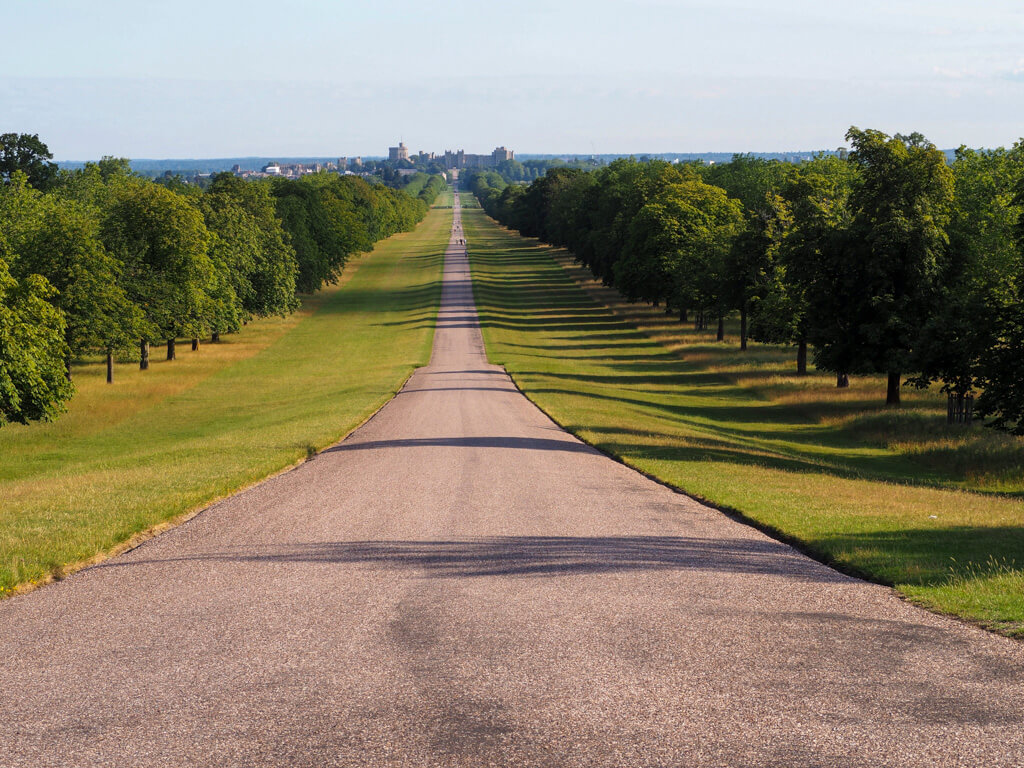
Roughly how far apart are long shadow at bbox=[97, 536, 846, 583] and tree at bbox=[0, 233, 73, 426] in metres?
23.4

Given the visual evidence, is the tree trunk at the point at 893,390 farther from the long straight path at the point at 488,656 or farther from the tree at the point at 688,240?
the long straight path at the point at 488,656

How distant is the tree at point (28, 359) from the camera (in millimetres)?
35344

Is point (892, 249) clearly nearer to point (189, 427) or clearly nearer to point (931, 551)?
point (931, 551)

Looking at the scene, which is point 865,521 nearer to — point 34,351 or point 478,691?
point 478,691

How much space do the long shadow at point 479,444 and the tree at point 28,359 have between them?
13.3 metres

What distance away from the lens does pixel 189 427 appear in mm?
42281

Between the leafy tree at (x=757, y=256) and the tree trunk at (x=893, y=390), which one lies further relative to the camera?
the leafy tree at (x=757, y=256)

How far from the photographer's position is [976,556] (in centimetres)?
1609

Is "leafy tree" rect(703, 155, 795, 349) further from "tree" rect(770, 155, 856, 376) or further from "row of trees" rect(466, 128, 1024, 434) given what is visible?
"tree" rect(770, 155, 856, 376)

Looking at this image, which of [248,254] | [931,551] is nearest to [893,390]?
[931,551]

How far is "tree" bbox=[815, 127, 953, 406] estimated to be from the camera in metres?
41.0

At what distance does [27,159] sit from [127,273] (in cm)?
5413

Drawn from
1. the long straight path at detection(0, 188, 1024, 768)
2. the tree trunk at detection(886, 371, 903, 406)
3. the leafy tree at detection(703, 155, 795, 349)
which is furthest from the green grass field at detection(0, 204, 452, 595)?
the tree trunk at detection(886, 371, 903, 406)

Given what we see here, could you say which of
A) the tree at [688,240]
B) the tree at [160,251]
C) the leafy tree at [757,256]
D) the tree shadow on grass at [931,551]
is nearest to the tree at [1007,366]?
the tree shadow on grass at [931,551]
